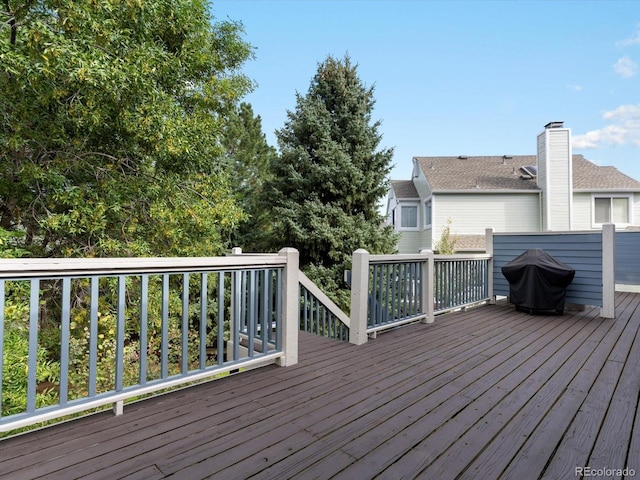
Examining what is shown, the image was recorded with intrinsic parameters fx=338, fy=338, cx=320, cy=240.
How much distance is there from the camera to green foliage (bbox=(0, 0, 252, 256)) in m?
4.30

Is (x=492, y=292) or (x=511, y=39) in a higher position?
(x=511, y=39)

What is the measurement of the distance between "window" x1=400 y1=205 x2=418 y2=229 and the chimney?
4860mm

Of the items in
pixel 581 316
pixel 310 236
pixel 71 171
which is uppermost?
pixel 71 171

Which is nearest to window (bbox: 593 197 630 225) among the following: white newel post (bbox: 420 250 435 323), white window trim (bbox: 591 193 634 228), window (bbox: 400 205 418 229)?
white window trim (bbox: 591 193 634 228)

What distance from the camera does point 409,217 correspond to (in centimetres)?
1523

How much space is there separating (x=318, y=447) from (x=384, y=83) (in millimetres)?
10509

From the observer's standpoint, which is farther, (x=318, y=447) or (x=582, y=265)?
(x=582, y=265)

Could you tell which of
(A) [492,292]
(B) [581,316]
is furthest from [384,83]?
(B) [581,316]

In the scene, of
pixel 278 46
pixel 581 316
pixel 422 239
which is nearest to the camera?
pixel 581 316

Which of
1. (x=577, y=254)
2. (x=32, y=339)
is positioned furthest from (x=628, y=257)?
(x=32, y=339)

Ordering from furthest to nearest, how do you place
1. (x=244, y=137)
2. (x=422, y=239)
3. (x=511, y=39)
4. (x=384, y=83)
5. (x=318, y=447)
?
(x=422, y=239)
(x=244, y=137)
(x=384, y=83)
(x=511, y=39)
(x=318, y=447)

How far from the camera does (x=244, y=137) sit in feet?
43.0

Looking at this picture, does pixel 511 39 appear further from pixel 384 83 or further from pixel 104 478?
pixel 104 478

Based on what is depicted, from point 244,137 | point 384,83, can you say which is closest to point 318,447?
point 384,83
